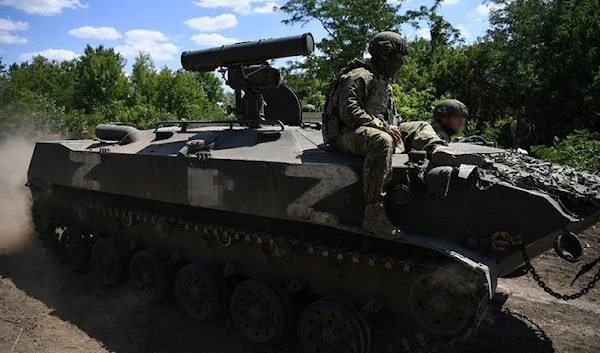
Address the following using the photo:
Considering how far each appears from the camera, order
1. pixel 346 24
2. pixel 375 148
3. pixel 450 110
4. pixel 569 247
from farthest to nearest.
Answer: pixel 346 24, pixel 450 110, pixel 375 148, pixel 569 247

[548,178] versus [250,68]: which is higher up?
[250,68]

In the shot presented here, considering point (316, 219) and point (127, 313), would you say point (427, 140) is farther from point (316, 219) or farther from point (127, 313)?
point (127, 313)

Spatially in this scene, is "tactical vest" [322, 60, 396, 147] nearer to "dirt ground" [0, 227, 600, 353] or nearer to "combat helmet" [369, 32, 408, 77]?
"combat helmet" [369, 32, 408, 77]

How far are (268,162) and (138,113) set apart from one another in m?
24.9

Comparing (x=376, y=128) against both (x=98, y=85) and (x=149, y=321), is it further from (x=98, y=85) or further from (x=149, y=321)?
(x=98, y=85)

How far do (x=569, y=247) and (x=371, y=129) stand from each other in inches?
78.8

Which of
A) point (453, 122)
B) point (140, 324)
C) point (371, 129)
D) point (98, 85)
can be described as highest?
point (98, 85)

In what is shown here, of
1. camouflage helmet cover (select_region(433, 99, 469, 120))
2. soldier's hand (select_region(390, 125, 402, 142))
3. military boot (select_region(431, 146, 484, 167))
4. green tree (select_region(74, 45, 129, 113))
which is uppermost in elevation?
green tree (select_region(74, 45, 129, 113))

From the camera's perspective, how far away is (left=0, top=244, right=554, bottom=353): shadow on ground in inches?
241

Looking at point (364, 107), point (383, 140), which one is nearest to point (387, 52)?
point (364, 107)

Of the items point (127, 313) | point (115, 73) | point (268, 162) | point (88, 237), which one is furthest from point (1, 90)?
point (268, 162)

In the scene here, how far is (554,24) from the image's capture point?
18.5 m

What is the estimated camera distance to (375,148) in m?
4.93

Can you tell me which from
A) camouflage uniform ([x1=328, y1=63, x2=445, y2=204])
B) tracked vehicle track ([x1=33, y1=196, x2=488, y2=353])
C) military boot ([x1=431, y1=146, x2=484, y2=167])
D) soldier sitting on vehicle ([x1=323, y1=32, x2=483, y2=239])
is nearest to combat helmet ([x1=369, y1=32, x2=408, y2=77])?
soldier sitting on vehicle ([x1=323, y1=32, x2=483, y2=239])
